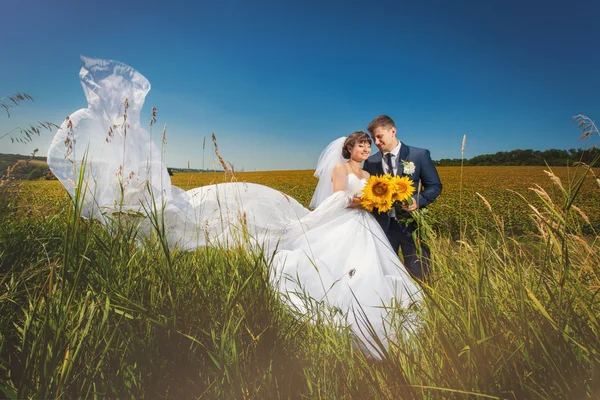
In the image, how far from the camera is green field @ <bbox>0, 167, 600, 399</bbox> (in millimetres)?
1251

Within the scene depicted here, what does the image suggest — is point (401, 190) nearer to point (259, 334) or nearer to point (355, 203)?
point (355, 203)

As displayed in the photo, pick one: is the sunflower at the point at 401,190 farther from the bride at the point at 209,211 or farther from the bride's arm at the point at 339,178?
the bride's arm at the point at 339,178

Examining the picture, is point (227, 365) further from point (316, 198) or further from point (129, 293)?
point (316, 198)

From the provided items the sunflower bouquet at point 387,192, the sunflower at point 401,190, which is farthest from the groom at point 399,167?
the sunflower at point 401,190

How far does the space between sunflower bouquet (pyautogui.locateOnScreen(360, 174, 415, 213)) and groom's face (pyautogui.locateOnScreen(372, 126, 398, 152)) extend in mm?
1046

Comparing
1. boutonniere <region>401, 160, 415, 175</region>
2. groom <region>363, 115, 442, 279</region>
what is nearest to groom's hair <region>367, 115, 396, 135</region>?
groom <region>363, 115, 442, 279</region>

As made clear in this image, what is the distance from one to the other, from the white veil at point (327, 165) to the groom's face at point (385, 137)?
2.68 ft

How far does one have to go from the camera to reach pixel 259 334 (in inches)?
70.2

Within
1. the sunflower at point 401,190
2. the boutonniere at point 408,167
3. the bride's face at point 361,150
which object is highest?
the bride's face at point 361,150

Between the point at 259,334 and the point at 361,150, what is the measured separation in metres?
3.42

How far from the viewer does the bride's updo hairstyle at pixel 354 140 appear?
15.5 feet

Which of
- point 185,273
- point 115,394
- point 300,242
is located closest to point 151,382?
point 115,394

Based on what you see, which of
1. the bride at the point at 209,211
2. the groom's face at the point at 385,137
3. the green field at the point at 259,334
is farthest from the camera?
the groom's face at the point at 385,137

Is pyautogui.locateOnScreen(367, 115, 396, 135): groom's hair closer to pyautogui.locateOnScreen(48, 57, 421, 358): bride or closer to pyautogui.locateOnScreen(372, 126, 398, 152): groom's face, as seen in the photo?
pyautogui.locateOnScreen(372, 126, 398, 152): groom's face
